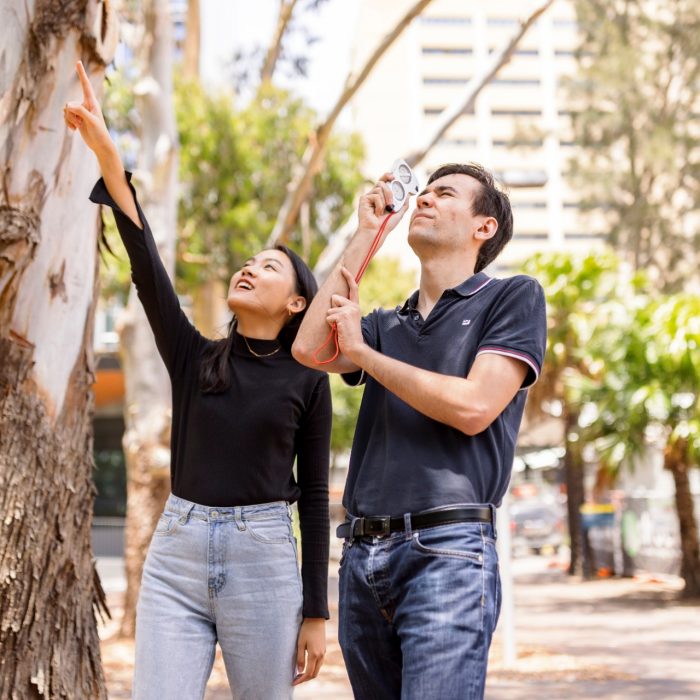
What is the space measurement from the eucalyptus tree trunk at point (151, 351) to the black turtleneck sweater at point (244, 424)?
761cm

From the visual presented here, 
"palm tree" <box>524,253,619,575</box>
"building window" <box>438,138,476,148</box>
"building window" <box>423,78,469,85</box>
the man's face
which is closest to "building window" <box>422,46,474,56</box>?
"building window" <box>423,78,469,85</box>

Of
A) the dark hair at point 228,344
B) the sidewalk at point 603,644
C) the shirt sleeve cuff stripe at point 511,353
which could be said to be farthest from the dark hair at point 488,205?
the sidewalk at point 603,644

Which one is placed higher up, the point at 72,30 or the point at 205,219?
the point at 205,219

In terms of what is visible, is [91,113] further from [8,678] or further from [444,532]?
[8,678]

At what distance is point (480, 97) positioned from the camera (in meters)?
87.1

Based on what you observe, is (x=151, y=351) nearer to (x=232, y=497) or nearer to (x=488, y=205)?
(x=232, y=497)

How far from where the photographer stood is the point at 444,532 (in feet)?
7.83

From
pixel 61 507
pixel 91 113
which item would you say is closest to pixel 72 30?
pixel 91 113

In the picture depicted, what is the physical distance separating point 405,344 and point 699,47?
34.7m

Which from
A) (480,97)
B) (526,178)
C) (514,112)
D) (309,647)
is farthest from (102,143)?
(514,112)

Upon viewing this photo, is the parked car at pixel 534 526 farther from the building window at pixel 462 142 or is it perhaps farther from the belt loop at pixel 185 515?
the building window at pixel 462 142

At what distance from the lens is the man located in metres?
2.37

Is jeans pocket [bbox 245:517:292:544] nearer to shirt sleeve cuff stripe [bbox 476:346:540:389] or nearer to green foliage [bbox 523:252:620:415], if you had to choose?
shirt sleeve cuff stripe [bbox 476:346:540:389]

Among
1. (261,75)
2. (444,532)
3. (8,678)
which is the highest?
(261,75)
